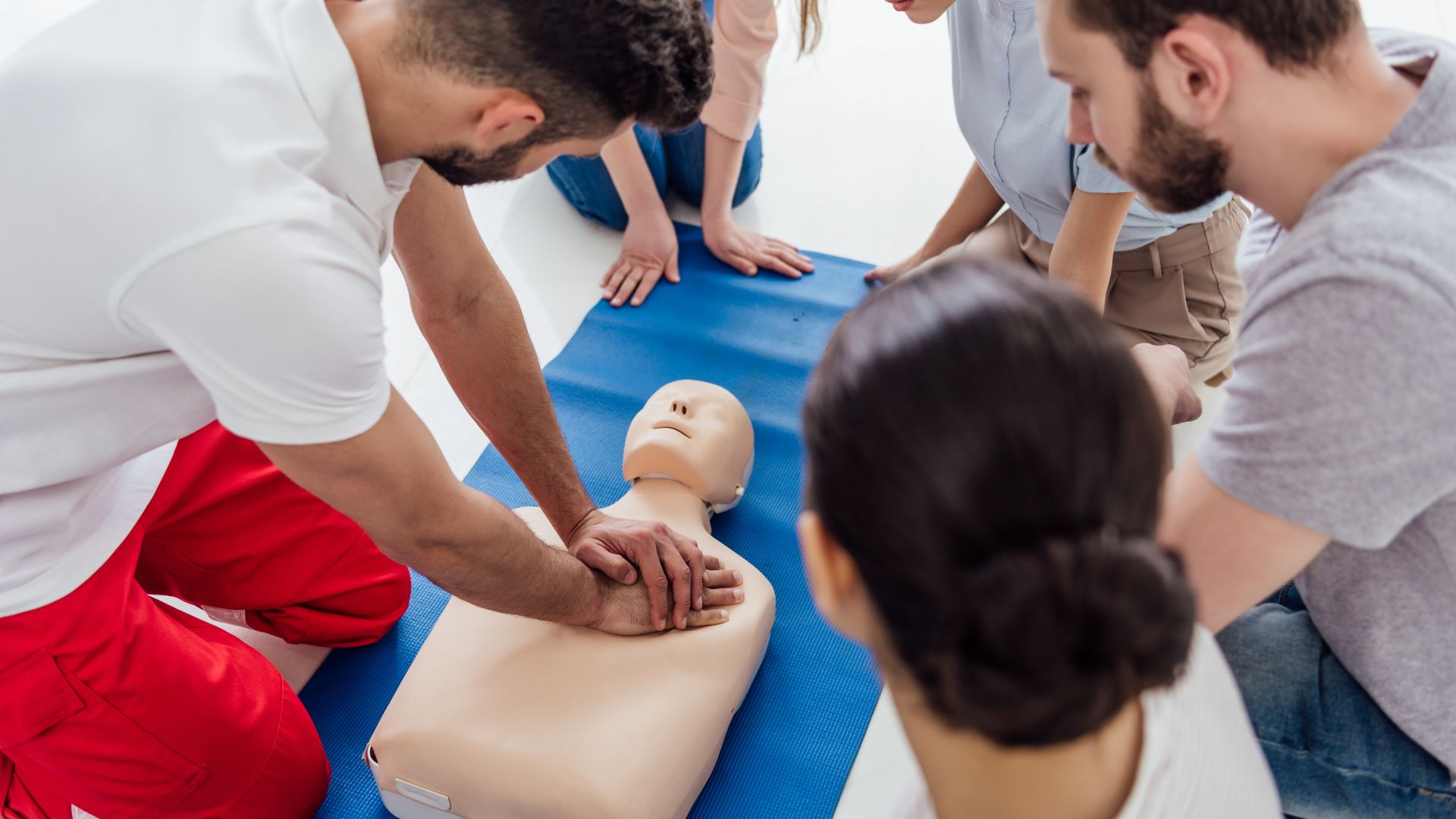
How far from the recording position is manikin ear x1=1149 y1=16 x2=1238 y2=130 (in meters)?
0.95

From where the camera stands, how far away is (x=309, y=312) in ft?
3.28

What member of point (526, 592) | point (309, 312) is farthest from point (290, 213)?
point (526, 592)

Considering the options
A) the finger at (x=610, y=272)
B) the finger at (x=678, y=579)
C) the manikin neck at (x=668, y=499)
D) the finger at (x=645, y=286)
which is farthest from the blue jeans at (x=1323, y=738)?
the finger at (x=610, y=272)

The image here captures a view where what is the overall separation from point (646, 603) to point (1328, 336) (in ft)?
3.17

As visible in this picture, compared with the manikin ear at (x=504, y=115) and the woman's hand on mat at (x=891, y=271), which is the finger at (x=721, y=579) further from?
the woman's hand on mat at (x=891, y=271)

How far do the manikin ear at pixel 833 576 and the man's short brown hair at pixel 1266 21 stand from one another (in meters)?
0.61

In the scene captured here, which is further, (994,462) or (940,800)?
(940,800)

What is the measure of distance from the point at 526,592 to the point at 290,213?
1.88 ft

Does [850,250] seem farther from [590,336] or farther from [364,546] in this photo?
[364,546]

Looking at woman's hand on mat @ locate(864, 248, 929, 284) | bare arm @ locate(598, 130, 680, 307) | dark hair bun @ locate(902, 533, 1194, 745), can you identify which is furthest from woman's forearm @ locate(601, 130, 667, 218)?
dark hair bun @ locate(902, 533, 1194, 745)

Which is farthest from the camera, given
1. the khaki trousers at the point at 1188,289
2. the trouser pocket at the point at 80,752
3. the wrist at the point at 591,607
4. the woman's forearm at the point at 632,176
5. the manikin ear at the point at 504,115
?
the woman's forearm at the point at 632,176

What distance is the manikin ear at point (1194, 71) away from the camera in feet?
3.13

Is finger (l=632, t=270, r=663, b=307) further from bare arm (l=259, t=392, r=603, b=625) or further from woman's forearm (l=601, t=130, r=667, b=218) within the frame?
bare arm (l=259, t=392, r=603, b=625)

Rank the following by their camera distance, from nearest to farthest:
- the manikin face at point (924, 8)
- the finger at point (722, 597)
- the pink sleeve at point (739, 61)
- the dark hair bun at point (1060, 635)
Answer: the dark hair bun at point (1060, 635)
the finger at point (722, 597)
the manikin face at point (924, 8)
the pink sleeve at point (739, 61)
